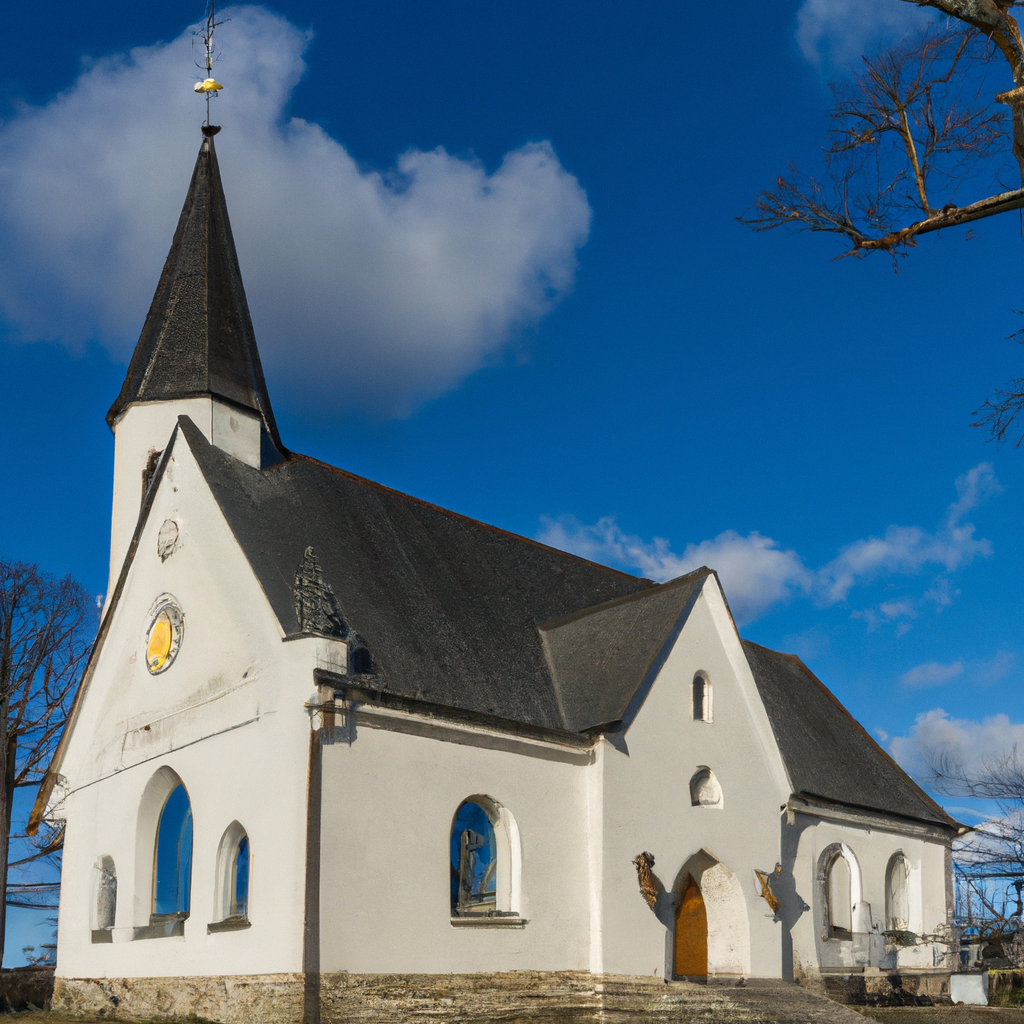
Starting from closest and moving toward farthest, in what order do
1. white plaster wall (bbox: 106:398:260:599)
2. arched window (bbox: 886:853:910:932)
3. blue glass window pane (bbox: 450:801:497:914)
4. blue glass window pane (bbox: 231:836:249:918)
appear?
1. blue glass window pane (bbox: 231:836:249:918)
2. blue glass window pane (bbox: 450:801:497:914)
3. white plaster wall (bbox: 106:398:260:599)
4. arched window (bbox: 886:853:910:932)

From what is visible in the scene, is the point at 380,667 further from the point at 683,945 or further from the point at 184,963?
the point at 683,945

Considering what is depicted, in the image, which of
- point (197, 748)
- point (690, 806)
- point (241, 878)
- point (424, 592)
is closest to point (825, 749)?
point (690, 806)

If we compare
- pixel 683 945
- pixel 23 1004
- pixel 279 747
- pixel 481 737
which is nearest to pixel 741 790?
pixel 683 945

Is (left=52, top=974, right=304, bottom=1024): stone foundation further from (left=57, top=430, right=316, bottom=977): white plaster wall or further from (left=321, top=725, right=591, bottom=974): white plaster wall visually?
(left=321, top=725, right=591, bottom=974): white plaster wall

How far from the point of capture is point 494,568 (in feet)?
76.9

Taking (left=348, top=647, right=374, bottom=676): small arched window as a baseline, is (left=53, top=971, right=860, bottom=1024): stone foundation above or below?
below

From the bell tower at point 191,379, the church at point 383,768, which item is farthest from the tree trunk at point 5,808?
the bell tower at point 191,379

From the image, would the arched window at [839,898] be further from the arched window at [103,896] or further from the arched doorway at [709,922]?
the arched window at [103,896]

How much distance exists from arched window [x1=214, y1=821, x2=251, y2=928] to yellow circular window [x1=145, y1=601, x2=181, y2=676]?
133 inches

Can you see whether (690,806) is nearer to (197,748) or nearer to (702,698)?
(702,698)

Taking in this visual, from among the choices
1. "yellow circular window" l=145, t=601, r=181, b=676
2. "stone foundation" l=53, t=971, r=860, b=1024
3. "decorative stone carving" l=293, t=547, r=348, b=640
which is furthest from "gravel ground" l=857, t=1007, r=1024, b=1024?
"yellow circular window" l=145, t=601, r=181, b=676

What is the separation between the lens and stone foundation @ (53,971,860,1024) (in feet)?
50.8

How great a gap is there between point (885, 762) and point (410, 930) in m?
15.7

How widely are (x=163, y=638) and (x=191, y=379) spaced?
17.8ft
